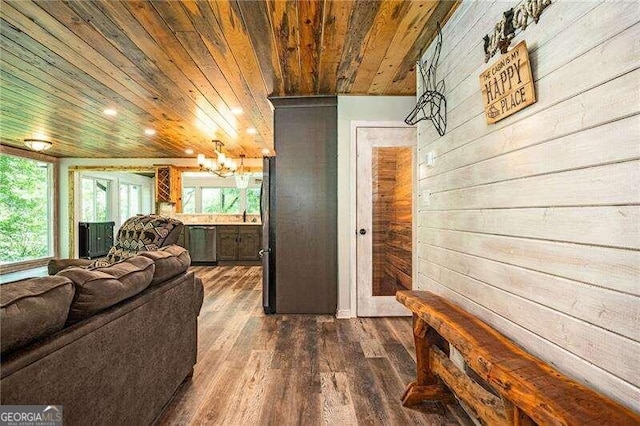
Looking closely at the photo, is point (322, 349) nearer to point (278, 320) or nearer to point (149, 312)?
point (278, 320)

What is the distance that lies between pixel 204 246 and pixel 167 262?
5.71 metres

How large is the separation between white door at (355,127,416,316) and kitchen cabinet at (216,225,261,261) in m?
4.20

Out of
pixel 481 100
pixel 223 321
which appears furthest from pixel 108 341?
pixel 223 321

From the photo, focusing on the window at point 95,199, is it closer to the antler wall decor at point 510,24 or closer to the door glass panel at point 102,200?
the door glass panel at point 102,200

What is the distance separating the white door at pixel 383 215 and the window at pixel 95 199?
7330 mm

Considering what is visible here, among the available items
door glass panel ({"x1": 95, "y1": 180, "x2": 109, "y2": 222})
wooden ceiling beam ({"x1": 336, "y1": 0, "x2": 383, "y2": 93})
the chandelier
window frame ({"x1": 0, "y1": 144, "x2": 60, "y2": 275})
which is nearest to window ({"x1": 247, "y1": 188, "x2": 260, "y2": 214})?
the chandelier

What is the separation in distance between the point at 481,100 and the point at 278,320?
9.27 feet

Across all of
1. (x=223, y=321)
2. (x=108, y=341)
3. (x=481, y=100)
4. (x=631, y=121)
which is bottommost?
(x=223, y=321)

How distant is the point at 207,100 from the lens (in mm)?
3830

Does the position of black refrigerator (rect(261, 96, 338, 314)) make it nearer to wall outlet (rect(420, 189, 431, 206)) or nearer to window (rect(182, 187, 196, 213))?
wall outlet (rect(420, 189, 431, 206))

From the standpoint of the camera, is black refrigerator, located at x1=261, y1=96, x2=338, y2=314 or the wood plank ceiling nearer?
the wood plank ceiling

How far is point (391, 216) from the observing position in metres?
3.68

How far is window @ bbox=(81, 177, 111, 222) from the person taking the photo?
27.0 ft

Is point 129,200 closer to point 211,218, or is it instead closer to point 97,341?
point 211,218
